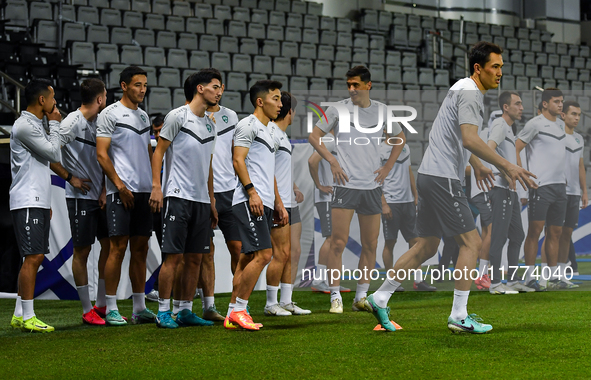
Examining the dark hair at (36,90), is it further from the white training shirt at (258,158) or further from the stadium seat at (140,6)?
the stadium seat at (140,6)

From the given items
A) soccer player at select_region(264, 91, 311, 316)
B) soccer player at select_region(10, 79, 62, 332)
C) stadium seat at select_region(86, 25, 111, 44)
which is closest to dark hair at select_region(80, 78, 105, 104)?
soccer player at select_region(10, 79, 62, 332)

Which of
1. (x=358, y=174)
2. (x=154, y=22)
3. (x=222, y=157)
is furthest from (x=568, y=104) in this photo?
→ (x=154, y=22)

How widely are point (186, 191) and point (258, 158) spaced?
21.1 inches

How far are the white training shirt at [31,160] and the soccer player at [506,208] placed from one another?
13.2 feet

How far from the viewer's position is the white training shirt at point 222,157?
5.49 meters

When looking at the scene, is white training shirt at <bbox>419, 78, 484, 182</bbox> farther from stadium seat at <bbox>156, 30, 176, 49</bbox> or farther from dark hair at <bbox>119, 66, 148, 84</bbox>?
stadium seat at <bbox>156, 30, 176, 49</bbox>

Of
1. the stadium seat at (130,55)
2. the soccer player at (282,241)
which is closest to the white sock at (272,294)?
the soccer player at (282,241)

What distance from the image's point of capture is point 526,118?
691 cm

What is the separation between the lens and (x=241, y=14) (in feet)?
48.1

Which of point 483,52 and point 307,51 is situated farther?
point 307,51

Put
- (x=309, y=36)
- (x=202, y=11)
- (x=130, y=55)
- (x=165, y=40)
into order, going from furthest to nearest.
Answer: (x=309, y=36) < (x=202, y=11) < (x=165, y=40) < (x=130, y=55)

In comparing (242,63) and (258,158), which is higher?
(242,63)

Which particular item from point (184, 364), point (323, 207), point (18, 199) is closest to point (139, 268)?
point (18, 199)

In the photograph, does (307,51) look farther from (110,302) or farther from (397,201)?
(110,302)
